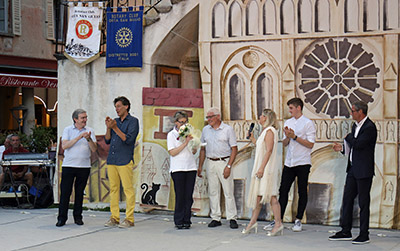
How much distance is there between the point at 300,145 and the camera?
9.85 m

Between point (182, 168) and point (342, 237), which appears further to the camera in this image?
point (182, 168)

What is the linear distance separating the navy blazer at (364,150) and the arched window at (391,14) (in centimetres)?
183

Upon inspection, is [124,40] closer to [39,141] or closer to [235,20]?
[235,20]

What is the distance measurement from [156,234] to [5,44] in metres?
17.5

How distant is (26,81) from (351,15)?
16710mm

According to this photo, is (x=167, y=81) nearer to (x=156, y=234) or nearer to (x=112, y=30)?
(x=112, y=30)

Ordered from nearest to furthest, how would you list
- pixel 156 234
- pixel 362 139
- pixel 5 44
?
pixel 362 139
pixel 156 234
pixel 5 44

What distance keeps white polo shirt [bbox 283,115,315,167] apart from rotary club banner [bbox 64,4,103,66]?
162 inches

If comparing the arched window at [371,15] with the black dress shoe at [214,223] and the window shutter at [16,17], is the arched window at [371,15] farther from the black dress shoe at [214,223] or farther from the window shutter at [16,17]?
the window shutter at [16,17]

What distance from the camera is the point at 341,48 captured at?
10.4m

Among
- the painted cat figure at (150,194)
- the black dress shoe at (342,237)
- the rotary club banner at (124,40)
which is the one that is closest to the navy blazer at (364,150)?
the black dress shoe at (342,237)

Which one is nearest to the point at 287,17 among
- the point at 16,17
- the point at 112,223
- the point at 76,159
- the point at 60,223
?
the point at 76,159

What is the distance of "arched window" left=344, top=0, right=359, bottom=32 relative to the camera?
10.3 m

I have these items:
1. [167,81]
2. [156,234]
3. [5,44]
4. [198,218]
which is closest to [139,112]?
[167,81]
